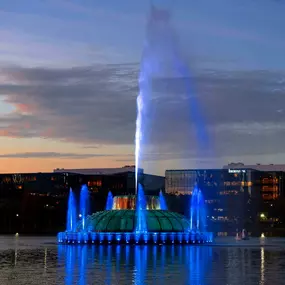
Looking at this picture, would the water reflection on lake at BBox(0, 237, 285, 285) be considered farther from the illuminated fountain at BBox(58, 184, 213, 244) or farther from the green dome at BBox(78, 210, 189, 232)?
the green dome at BBox(78, 210, 189, 232)

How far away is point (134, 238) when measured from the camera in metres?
74.1

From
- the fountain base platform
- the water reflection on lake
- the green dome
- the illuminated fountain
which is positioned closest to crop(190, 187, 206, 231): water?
the green dome

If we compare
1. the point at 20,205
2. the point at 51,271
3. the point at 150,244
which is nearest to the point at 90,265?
the point at 51,271

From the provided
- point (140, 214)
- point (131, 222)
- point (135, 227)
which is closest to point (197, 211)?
point (140, 214)

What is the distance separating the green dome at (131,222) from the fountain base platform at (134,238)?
7.45 feet

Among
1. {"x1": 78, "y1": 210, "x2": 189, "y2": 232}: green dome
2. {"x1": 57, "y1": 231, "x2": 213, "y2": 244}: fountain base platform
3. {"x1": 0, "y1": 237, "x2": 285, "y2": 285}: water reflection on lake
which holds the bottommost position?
{"x1": 0, "y1": 237, "x2": 285, "y2": 285}: water reflection on lake

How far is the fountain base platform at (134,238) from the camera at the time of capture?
7388cm

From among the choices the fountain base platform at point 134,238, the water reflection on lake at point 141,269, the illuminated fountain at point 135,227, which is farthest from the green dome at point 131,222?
the water reflection on lake at point 141,269

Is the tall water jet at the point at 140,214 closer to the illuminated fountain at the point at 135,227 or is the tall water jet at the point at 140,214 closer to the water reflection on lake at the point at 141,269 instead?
the illuminated fountain at the point at 135,227

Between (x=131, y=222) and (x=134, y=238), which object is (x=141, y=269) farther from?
(x=131, y=222)

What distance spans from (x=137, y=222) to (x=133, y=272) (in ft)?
123

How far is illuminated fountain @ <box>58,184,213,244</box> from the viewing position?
74438 mm

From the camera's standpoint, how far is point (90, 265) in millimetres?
45125

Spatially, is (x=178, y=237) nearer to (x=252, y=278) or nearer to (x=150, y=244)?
(x=150, y=244)
